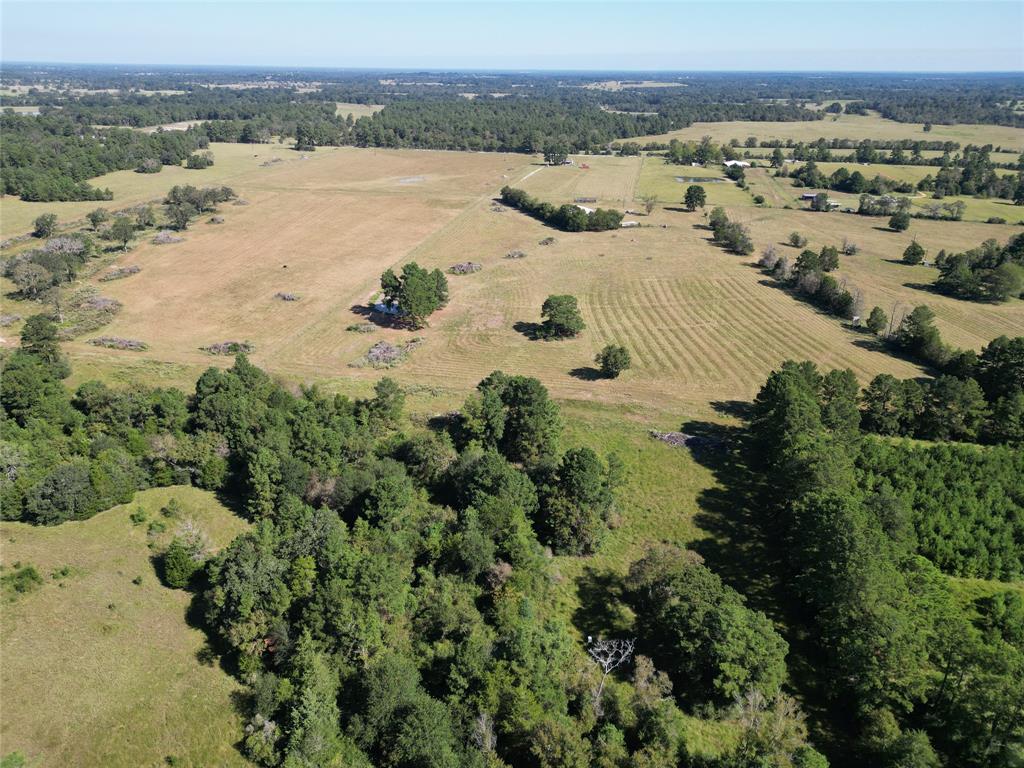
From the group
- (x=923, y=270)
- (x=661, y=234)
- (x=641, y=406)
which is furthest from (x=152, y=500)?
(x=923, y=270)

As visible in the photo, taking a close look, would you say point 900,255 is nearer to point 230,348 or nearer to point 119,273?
point 230,348

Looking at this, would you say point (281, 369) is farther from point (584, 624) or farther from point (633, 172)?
point (633, 172)

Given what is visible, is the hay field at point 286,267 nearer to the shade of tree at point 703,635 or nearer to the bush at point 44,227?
the bush at point 44,227

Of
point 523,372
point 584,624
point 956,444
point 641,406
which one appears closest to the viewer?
point 584,624

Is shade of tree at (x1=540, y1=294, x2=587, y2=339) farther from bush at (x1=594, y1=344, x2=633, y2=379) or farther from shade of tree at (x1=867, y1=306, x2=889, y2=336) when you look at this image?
shade of tree at (x1=867, y1=306, x2=889, y2=336)

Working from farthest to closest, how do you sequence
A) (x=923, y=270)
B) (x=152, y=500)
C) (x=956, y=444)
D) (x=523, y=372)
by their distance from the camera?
(x=923, y=270) < (x=523, y=372) < (x=956, y=444) < (x=152, y=500)

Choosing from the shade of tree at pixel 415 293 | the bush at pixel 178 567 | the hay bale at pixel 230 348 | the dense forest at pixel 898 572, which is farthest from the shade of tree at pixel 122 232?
the dense forest at pixel 898 572

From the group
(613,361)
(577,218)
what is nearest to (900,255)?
(577,218)
